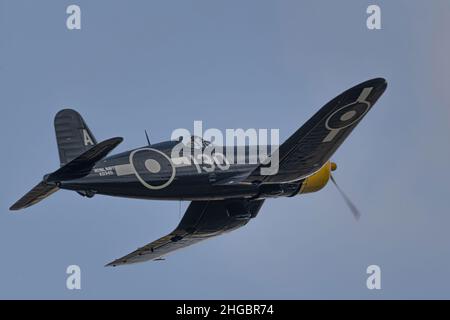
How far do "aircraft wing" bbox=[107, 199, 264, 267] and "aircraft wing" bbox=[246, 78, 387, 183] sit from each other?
2.08 meters

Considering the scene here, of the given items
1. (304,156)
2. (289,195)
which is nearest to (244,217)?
(289,195)

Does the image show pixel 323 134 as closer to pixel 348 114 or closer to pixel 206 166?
pixel 348 114

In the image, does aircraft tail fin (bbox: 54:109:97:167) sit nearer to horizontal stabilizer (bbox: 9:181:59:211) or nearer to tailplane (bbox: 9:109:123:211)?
tailplane (bbox: 9:109:123:211)

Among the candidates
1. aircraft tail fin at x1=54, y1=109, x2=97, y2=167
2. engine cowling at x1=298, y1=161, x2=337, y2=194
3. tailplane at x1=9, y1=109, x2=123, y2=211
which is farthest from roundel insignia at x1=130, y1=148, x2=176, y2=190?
engine cowling at x1=298, y1=161, x2=337, y2=194

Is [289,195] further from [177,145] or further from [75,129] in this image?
[75,129]

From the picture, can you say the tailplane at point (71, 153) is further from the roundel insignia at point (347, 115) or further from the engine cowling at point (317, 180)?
the engine cowling at point (317, 180)

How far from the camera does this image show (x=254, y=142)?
67.3 feet

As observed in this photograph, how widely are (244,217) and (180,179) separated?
2.31m

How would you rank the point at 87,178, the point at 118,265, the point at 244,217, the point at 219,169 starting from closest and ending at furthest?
the point at 87,178 < the point at 219,169 < the point at 244,217 < the point at 118,265

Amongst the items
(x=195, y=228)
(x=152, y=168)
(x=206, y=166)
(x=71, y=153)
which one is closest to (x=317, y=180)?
(x=206, y=166)

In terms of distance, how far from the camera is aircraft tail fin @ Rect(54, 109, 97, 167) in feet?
65.9

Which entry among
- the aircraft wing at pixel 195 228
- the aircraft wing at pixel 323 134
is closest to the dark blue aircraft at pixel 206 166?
the aircraft wing at pixel 323 134

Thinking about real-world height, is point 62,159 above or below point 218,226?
above

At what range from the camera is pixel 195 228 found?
2277 cm
